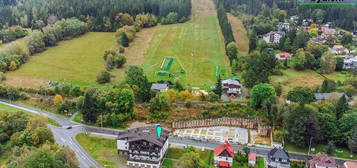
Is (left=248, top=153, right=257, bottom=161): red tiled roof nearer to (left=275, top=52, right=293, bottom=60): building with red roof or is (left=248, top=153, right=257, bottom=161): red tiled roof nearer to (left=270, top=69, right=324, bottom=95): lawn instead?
(left=270, top=69, right=324, bottom=95): lawn

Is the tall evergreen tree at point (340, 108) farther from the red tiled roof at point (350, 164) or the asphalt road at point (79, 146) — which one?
the red tiled roof at point (350, 164)

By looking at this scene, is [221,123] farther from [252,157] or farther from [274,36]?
[274,36]

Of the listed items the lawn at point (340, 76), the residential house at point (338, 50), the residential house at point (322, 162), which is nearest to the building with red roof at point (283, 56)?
the lawn at point (340, 76)

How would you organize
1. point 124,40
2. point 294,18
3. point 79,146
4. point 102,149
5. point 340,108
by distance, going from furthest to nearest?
point 294,18
point 124,40
point 340,108
point 79,146
point 102,149

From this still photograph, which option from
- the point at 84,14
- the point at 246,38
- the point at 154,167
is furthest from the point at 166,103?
the point at 84,14

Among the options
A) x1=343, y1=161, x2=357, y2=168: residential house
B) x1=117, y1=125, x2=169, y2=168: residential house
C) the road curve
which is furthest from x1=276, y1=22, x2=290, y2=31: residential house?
the road curve

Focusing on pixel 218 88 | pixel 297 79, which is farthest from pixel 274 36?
pixel 218 88

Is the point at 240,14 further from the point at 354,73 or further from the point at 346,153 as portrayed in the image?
the point at 346,153
